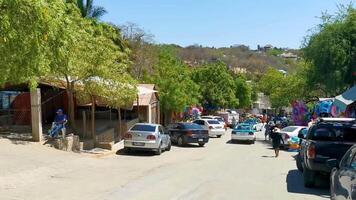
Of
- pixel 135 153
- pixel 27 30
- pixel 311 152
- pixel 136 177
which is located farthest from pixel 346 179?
pixel 135 153

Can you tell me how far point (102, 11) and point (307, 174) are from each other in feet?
120

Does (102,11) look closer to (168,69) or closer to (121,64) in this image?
(168,69)

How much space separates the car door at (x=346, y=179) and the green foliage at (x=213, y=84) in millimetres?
76022

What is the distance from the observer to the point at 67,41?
33.2 ft

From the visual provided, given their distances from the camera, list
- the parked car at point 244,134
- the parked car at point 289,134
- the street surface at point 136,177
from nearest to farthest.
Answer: the street surface at point 136,177 < the parked car at point 289,134 < the parked car at point 244,134

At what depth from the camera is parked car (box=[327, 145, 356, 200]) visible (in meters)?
8.77

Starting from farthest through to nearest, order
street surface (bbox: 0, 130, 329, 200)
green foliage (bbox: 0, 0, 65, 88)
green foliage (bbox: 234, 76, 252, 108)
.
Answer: green foliage (bbox: 234, 76, 252, 108)
street surface (bbox: 0, 130, 329, 200)
green foliage (bbox: 0, 0, 65, 88)

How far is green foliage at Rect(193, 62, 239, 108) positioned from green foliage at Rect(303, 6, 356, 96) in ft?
156

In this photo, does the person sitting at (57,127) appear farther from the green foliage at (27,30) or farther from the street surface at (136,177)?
the green foliage at (27,30)

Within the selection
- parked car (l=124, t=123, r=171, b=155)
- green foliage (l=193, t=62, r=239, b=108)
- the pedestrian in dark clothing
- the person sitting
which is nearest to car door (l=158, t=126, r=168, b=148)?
parked car (l=124, t=123, r=171, b=155)

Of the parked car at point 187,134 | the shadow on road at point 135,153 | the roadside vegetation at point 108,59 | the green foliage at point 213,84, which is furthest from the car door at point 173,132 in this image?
the green foliage at point 213,84

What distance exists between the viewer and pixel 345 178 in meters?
9.25

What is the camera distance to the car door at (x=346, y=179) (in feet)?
28.7

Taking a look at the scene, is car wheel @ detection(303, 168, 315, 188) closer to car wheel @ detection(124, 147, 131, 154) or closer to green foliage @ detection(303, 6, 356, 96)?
car wheel @ detection(124, 147, 131, 154)
